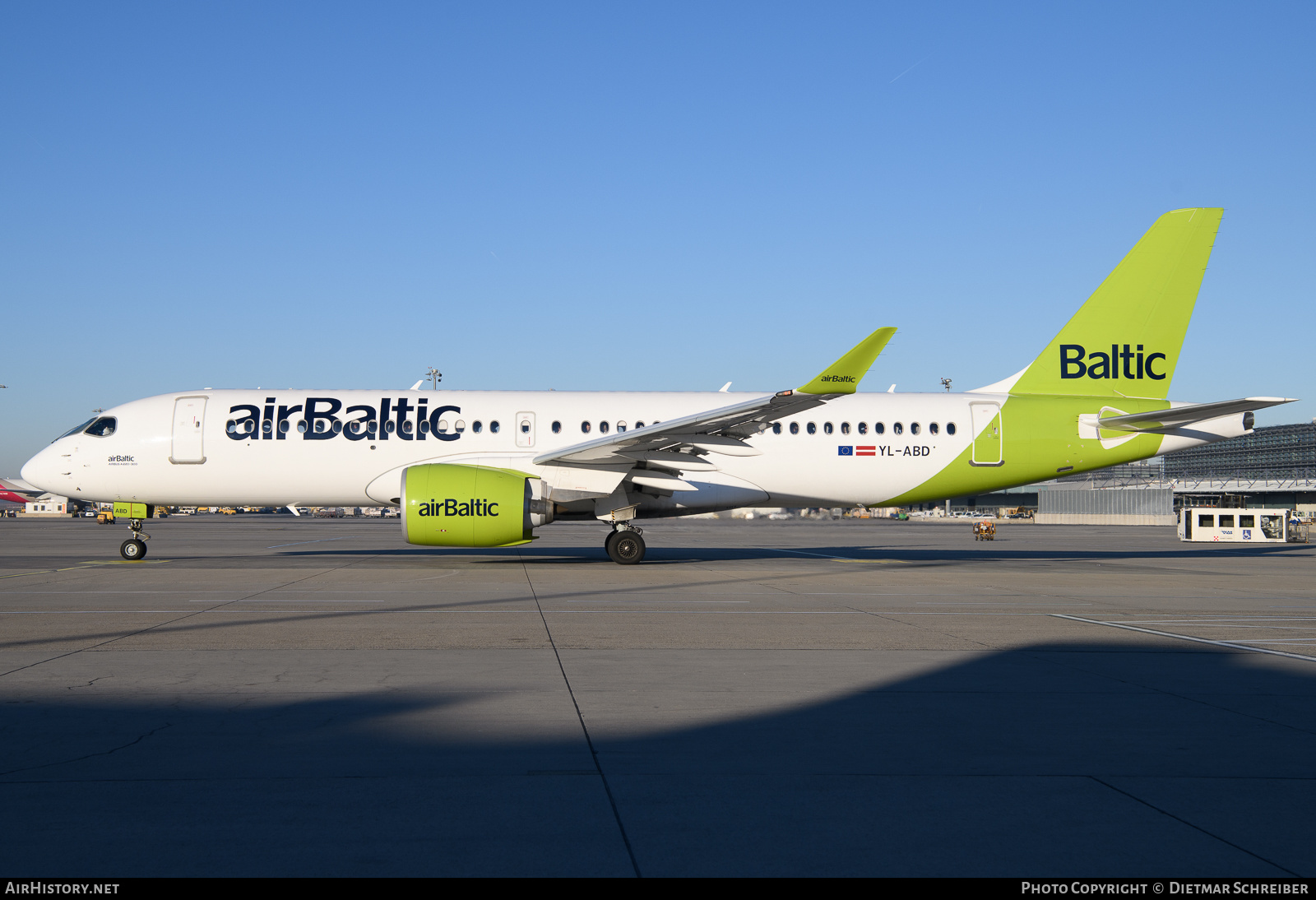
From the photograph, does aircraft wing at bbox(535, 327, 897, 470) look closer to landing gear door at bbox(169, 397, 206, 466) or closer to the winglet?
the winglet

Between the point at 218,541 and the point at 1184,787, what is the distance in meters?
31.9

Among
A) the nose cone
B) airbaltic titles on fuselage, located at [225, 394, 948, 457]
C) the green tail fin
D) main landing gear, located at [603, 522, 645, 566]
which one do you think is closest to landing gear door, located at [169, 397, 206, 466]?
airbaltic titles on fuselage, located at [225, 394, 948, 457]

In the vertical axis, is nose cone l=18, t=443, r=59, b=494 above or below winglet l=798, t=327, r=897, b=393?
below

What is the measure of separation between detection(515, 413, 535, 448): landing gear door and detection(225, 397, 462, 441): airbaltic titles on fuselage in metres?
1.31

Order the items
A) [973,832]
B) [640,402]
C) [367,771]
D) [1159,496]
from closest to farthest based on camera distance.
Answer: [973,832]
[367,771]
[640,402]
[1159,496]

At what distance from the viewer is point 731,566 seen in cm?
1983

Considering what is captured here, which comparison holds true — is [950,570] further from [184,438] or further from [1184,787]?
[184,438]

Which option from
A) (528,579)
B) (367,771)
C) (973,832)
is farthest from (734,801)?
(528,579)

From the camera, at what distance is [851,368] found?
15.6 metres

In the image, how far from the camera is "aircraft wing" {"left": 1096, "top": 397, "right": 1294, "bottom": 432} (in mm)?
19469

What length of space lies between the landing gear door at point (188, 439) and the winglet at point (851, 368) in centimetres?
1328

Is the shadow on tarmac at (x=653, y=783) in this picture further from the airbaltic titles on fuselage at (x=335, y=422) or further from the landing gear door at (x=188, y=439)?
the landing gear door at (x=188, y=439)

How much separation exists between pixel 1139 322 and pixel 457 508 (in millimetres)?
16250

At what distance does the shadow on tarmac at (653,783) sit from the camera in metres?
3.52
